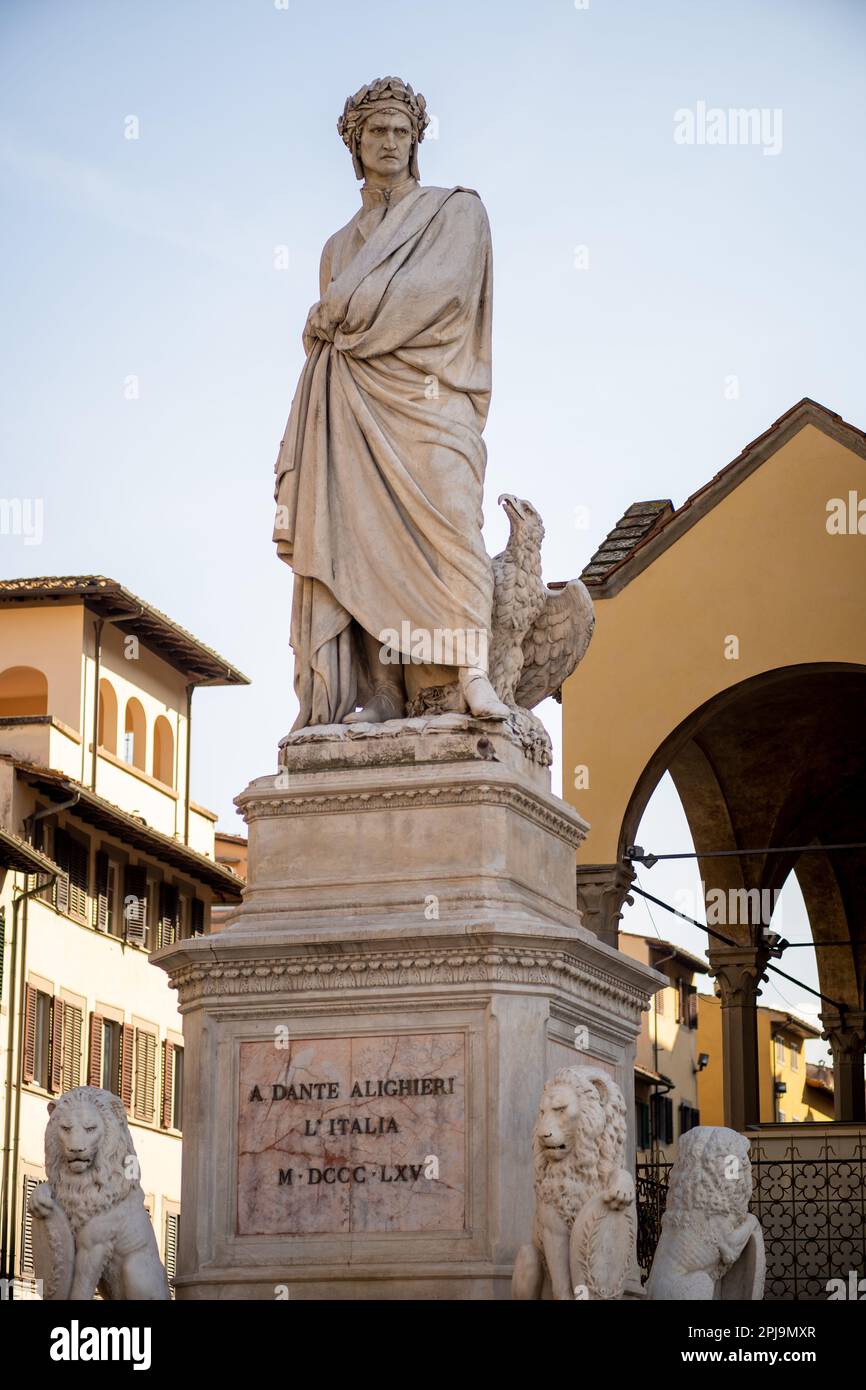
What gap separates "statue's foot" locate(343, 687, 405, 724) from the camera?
11.5m

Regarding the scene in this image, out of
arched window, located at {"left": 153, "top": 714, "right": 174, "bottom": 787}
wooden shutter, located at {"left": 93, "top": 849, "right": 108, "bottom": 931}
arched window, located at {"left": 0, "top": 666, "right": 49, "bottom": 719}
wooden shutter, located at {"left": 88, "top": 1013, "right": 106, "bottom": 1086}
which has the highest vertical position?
arched window, located at {"left": 0, "top": 666, "right": 49, "bottom": 719}

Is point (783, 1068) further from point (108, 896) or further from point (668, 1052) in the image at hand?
point (108, 896)

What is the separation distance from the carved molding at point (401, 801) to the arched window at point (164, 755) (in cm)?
4176

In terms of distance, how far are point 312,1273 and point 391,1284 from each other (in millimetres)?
349

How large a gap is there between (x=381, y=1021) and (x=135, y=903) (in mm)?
37281

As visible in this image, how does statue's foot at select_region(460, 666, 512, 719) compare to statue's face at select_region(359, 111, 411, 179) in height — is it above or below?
below

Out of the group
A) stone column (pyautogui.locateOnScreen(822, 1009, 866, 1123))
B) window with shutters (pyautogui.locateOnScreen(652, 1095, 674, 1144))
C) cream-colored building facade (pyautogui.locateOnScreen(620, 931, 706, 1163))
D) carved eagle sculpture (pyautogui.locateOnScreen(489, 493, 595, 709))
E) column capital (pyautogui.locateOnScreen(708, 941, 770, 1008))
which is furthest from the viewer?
window with shutters (pyautogui.locateOnScreen(652, 1095, 674, 1144))

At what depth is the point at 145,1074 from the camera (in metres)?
47.3

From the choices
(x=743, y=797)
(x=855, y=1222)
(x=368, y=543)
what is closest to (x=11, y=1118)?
(x=743, y=797)

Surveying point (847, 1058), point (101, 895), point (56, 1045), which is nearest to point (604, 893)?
point (847, 1058)

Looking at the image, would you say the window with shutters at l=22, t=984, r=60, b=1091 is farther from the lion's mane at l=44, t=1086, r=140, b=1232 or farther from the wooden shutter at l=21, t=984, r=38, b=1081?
the lion's mane at l=44, t=1086, r=140, b=1232

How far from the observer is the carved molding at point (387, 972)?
34.2 ft

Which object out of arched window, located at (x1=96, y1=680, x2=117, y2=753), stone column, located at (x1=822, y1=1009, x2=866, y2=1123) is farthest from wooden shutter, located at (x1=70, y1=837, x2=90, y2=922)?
stone column, located at (x1=822, y1=1009, x2=866, y2=1123)

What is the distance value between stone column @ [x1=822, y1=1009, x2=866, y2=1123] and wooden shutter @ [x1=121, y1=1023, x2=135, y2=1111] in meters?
17.7
